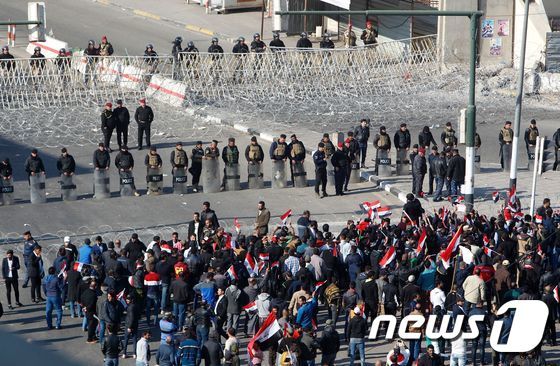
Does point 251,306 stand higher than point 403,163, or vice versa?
point 403,163

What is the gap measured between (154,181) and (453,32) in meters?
16.1

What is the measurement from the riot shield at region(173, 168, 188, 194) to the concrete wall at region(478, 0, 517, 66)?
1601 cm

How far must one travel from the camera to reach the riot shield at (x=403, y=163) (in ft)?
104

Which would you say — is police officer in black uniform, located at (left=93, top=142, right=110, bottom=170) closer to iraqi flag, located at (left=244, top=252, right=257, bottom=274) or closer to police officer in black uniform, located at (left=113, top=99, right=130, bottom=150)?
police officer in black uniform, located at (left=113, top=99, right=130, bottom=150)

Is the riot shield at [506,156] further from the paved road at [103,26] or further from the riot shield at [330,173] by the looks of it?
the paved road at [103,26]

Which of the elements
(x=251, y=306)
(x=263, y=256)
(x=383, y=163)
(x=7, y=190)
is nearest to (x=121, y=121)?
(x=7, y=190)

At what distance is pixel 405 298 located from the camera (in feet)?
69.5

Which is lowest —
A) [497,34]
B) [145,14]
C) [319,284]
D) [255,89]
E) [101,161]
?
[319,284]

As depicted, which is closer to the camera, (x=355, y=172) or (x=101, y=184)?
(x=101, y=184)

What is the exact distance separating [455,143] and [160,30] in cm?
2029

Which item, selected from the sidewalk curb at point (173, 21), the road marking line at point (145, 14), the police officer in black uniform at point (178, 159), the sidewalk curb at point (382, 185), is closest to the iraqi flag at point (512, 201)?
the sidewalk curb at point (382, 185)

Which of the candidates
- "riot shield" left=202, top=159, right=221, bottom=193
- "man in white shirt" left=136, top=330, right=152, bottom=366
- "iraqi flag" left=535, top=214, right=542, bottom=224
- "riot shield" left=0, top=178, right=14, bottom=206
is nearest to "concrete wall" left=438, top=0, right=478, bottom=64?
"riot shield" left=202, top=159, right=221, bottom=193

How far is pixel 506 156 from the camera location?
32.1 metres

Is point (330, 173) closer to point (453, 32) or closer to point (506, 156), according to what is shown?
point (506, 156)
